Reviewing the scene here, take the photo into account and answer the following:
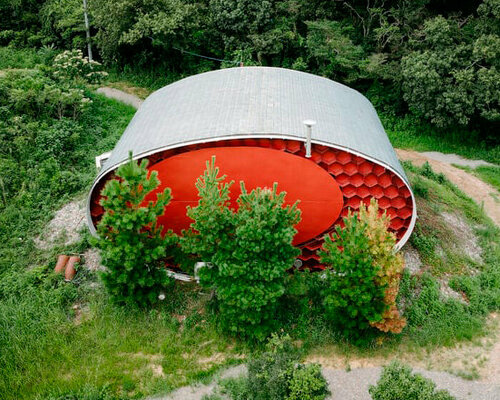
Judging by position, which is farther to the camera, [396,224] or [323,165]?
[396,224]

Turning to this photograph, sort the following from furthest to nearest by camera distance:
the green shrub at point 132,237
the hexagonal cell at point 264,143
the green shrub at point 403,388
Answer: the hexagonal cell at point 264,143 → the green shrub at point 132,237 → the green shrub at point 403,388

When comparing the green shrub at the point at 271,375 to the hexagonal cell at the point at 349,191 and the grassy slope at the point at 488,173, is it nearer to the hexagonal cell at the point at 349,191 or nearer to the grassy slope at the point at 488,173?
the hexagonal cell at the point at 349,191

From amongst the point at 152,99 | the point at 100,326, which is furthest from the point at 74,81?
the point at 100,326

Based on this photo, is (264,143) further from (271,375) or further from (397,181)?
(271,375)

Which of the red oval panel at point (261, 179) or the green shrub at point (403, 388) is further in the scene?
the red oval panel at point (261, 179)

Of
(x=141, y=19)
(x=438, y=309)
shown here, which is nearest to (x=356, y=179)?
(x=438, y=309)

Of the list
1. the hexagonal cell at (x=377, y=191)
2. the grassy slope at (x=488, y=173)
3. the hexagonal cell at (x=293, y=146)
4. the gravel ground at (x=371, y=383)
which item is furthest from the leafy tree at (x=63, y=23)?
the gravel ground at (x=371, y=383)
